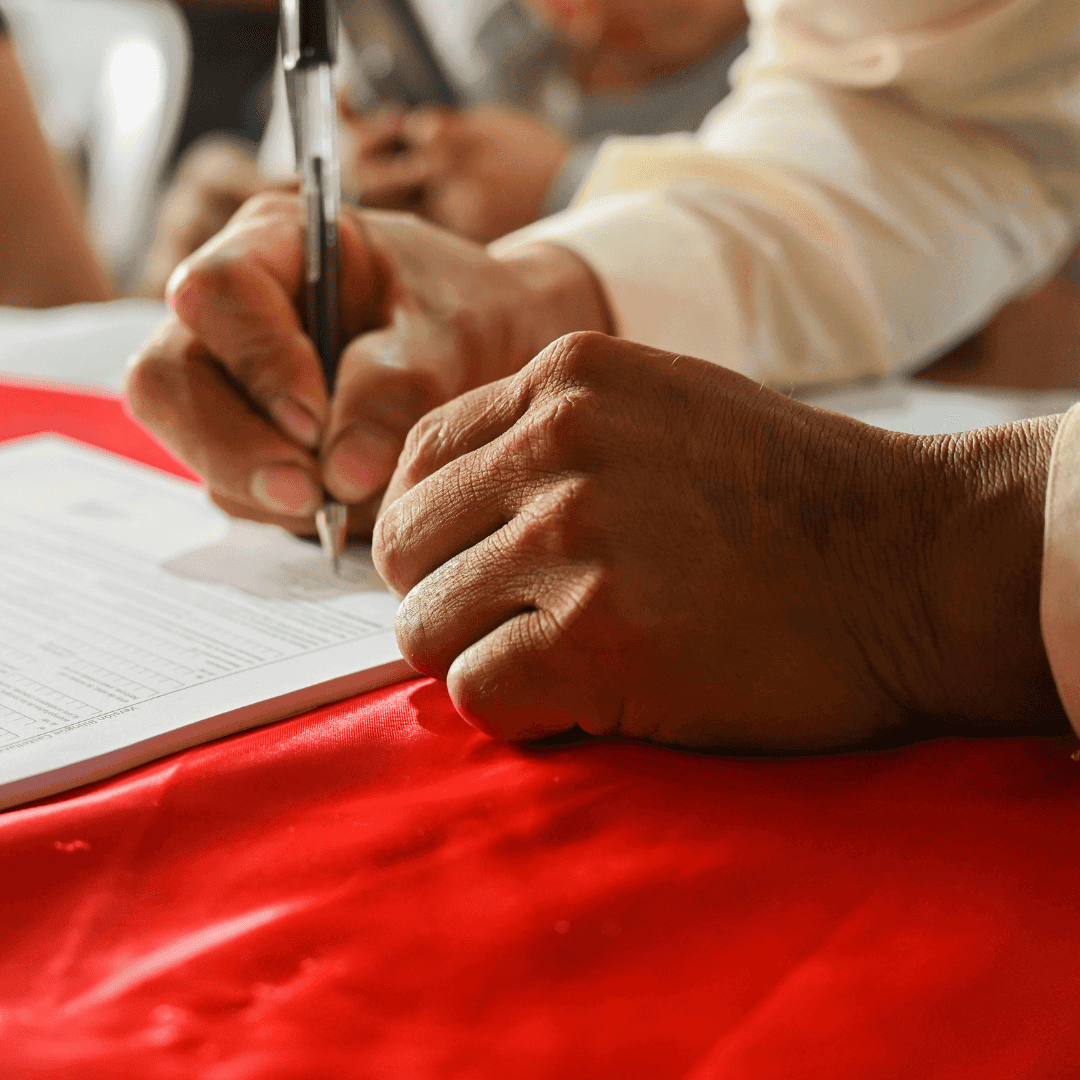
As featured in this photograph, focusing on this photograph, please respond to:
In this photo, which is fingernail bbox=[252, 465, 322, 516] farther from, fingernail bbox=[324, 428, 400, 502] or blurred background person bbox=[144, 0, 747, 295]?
blurred background person bbox=[144, 0, 747, 295]

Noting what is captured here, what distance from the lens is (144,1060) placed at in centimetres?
23

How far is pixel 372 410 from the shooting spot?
1.55 feet

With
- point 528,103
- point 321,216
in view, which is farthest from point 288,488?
point 528,103

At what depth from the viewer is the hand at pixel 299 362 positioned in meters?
0.47

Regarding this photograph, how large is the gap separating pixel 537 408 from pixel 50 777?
19 cm

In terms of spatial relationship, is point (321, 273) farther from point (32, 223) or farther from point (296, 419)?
point (32, 223)

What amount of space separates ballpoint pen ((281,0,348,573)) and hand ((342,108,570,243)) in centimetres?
110

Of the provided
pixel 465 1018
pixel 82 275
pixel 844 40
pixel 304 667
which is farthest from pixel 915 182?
pixel 82 275

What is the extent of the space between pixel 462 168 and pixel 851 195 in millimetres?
909

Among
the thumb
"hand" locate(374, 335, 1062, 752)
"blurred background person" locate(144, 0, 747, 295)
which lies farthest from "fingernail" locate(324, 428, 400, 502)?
"blurred background person" locate(144, 0, 747, 295)

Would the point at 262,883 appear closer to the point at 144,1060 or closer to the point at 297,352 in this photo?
the point at 144,1060

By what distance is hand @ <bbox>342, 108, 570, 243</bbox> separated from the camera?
1.58 m

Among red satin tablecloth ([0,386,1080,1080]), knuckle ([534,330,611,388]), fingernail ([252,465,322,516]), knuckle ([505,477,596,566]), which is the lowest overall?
red satin tablecloth ([0,386,1080,1080])

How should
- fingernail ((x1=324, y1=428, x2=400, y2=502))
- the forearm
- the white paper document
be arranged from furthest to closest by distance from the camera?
the forearm < fingernail ((x1=324, y1=428, x2=400, y2=502)) < the white paper document
